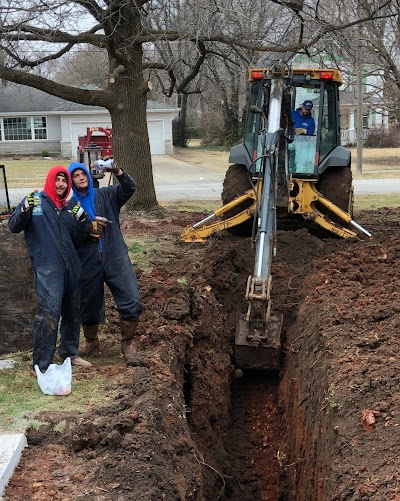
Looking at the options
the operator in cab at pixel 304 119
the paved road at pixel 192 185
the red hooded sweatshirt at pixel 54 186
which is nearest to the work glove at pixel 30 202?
the red hooded sweatshirt at pixel 54 186

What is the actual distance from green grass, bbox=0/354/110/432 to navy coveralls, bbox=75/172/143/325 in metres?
0.75

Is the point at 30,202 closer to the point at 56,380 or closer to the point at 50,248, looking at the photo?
the point at 50,248

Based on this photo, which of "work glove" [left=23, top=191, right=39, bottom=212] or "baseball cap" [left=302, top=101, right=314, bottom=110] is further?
"baseball cap" [left=302, top=101, right=314, bottom=110]

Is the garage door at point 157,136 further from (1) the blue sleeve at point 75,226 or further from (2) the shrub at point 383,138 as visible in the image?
(1) the blue sleeve at point 75,226

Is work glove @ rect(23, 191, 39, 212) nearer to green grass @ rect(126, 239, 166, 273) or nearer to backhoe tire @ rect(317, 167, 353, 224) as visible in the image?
green grass @ rect(126, 239, 166, 273)

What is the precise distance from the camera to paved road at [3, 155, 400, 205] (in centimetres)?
2189

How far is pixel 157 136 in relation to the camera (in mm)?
44781

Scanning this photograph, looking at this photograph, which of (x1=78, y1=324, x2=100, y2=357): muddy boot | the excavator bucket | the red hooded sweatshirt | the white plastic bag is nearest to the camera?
the white plastic bag

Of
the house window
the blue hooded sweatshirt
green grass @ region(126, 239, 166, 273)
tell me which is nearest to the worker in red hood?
the blue hooded sweatshirt

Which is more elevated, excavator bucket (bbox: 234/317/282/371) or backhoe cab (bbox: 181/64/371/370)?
backhoe cab (bbox: 181/64/371/370)

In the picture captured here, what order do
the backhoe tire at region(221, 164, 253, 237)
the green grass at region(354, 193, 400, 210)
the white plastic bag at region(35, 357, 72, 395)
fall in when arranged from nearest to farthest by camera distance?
the white plastic bag at region(35, 357, 72, 395) → the backhoe tire at region(221, 164, 253, 237) → the green grass at region(354, 193, 400, 210)

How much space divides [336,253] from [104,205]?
4.43m

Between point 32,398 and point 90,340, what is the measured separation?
124cm

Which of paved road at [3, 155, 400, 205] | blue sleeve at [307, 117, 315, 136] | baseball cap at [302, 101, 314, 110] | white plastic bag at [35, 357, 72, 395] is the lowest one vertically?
white plastic bag at [35, 357, 72, 395]
